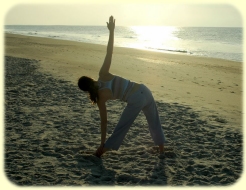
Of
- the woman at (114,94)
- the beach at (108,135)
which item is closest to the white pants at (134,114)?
the woman at (114,94)

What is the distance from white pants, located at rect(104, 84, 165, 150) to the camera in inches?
168

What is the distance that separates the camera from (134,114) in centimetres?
431

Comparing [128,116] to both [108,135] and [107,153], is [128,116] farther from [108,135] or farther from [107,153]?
[108,135]

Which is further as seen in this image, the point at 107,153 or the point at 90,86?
the point at 107,153

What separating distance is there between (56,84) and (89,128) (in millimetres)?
4174

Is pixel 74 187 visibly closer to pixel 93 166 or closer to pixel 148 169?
pixel 93 166

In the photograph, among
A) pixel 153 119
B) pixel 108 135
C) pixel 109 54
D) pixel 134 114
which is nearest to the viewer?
pixel 109 54

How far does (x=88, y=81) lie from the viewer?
4109 mm

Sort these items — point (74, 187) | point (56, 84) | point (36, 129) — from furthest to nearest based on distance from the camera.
→ 1. point (56, 84)
2. point (36, 129)
3. point (74, 187)

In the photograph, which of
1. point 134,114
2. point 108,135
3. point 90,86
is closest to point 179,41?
point 108,135

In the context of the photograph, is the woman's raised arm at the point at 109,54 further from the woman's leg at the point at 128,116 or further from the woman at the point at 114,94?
the woman's leg at the point at 128,116

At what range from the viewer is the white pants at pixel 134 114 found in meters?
4.26

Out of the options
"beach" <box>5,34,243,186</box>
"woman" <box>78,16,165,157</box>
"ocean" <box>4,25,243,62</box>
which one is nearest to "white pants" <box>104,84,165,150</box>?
"woman" <box>78,16,165,157</box>

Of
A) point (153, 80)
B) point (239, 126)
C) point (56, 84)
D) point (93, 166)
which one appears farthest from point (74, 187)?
point (153, 80)
